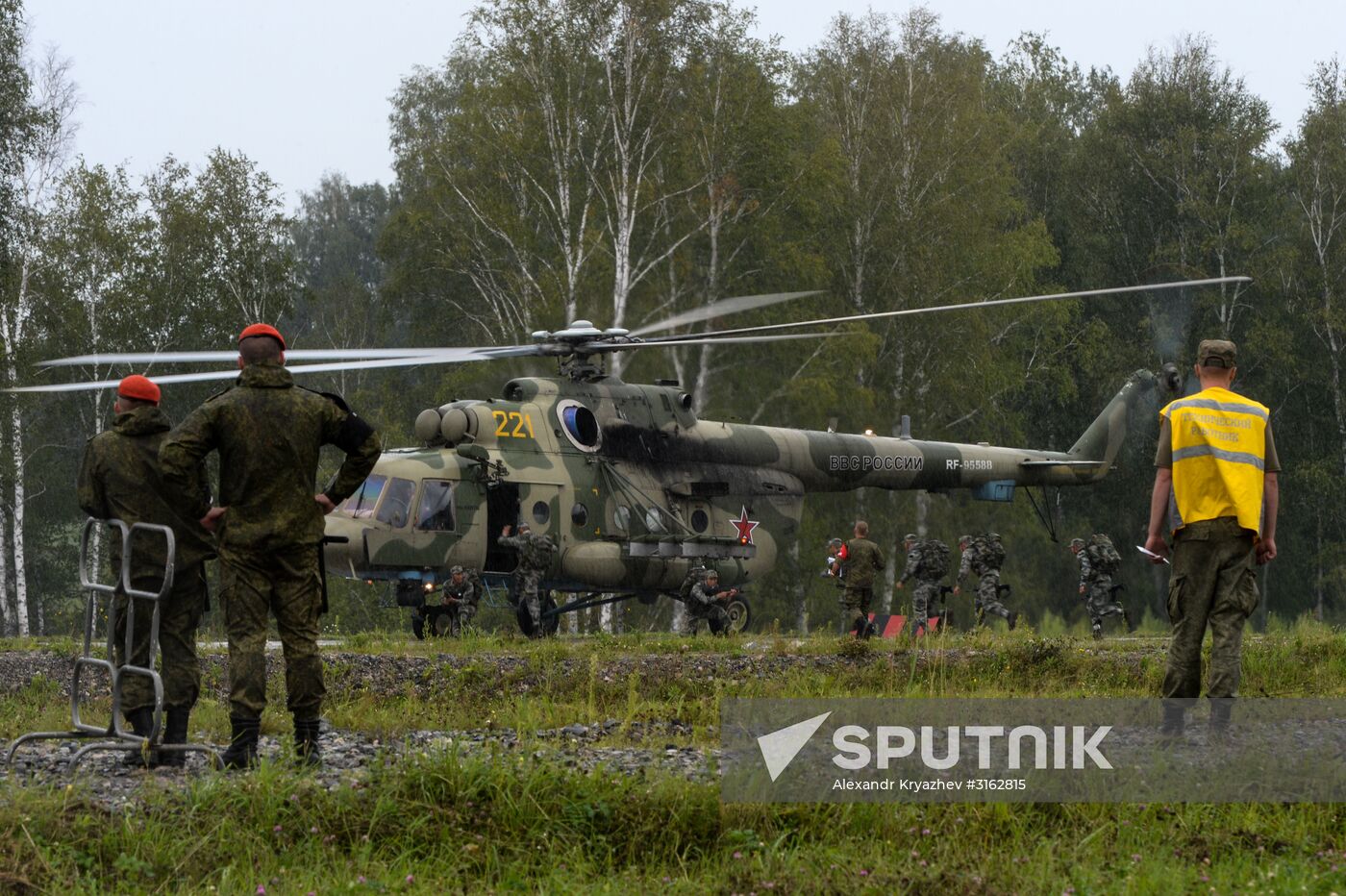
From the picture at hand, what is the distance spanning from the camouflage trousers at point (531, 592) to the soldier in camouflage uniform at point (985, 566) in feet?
15.6

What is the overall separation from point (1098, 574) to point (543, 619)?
20.9ft

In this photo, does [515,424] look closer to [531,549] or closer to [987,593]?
[531,549]

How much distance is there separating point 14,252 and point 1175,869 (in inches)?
1185

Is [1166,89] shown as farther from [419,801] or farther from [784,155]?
[419,801]

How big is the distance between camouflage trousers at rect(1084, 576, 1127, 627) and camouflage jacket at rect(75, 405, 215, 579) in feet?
41.2

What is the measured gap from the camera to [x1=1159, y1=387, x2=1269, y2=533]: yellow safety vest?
7172 mm

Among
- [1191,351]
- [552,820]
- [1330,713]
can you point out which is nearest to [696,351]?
[1191,351]

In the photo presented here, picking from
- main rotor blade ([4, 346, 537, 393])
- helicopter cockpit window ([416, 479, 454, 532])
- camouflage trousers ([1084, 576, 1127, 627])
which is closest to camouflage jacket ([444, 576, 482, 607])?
helicopter cockpit window ([416, 479, 454, 532])

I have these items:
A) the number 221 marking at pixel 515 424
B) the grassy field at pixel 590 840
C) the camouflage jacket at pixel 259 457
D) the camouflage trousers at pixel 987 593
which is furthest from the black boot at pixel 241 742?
the camouflage trousers at pixel 987 593

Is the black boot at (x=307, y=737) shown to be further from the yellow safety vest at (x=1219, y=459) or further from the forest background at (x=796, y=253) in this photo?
the forest background at (x=796, y=253)

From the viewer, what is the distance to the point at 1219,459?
7207 millimetres

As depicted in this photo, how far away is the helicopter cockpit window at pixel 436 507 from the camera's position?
650 inches

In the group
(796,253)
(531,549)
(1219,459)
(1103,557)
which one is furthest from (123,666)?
(796,253)

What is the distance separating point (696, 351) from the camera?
3297 cm
